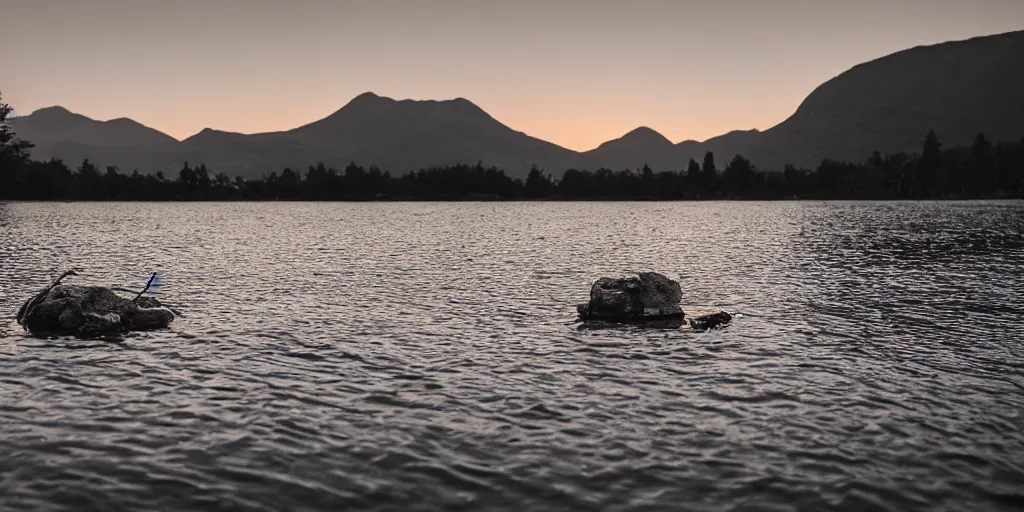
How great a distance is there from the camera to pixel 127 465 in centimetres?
1428

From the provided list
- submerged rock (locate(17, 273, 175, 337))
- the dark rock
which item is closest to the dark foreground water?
the dark rock

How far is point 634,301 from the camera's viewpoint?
32.1 metres

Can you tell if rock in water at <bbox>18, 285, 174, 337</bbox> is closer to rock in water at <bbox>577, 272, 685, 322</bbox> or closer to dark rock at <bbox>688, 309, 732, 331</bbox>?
rock in water at <bbox>577, 272, 685, 322</bbox>

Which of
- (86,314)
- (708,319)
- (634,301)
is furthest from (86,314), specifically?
(708,319)

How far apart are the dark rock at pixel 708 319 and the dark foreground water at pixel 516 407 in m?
0.85

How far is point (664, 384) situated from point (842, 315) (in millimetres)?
16656

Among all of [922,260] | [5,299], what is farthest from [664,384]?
[922,260]

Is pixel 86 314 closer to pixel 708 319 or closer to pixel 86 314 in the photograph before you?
pixel 86 314

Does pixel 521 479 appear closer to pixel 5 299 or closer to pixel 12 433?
pixel 12 433

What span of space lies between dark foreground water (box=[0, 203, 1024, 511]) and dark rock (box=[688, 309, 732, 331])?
85 cm

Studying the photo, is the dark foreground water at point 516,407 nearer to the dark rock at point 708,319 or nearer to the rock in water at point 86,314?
the dark rock at point 708,319

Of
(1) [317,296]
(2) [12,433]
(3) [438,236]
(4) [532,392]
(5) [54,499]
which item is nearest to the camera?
(5) [54,499]

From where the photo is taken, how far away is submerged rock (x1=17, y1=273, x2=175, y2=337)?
2828cm

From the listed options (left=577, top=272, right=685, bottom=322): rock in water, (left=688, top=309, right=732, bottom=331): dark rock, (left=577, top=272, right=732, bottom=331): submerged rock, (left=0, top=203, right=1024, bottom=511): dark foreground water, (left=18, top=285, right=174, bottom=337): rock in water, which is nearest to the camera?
(left=0, top=203, right=1024, bottom=511): dark foreground water
